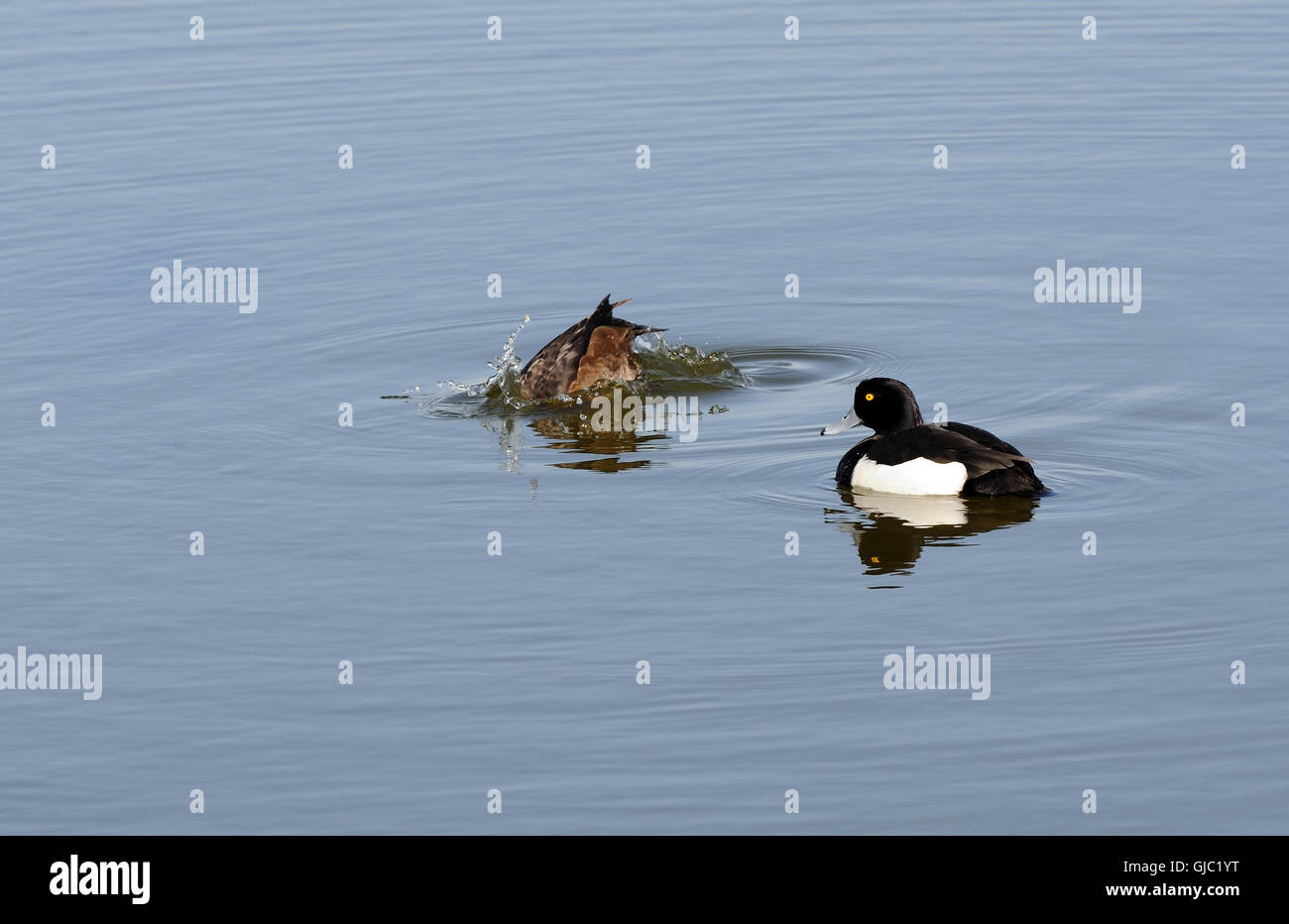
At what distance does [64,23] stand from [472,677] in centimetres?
2601

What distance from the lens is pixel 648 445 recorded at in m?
15.5

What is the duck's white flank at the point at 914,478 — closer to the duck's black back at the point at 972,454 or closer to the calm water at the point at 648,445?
the duck's black back at the point at 972,454

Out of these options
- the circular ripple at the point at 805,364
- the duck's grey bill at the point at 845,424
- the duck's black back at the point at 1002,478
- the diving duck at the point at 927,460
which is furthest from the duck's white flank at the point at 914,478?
the circular ripple at the point at 805,364

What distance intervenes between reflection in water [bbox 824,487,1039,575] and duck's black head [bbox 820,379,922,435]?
2.35ft

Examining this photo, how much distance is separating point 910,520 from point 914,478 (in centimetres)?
46

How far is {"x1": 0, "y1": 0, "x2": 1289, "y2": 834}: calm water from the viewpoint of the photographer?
31.7 ft

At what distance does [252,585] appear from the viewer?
12445 millimetres

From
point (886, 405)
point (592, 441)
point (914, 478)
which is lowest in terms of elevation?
point (914, 478)

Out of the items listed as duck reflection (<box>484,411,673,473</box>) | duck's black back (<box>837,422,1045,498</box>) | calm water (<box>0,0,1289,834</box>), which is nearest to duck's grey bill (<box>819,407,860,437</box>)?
calm water (<box>0,0,1289,834</box>)

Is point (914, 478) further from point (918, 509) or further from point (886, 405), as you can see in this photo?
point (886, 405)

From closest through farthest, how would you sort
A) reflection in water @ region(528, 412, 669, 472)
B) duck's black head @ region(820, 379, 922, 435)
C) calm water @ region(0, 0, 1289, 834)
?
1. calm water @ region(0, 0, 1289, 834)
2. duck's black head @ region(820, 379, 922, 435)
3. reflection in water @ region(528, 412, 669, 472)

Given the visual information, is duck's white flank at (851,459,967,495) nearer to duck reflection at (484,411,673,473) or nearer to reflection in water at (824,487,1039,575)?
reflection in water at (824,487,1039,575)

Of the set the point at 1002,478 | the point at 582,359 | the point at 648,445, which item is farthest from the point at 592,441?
the point at 1002,478
